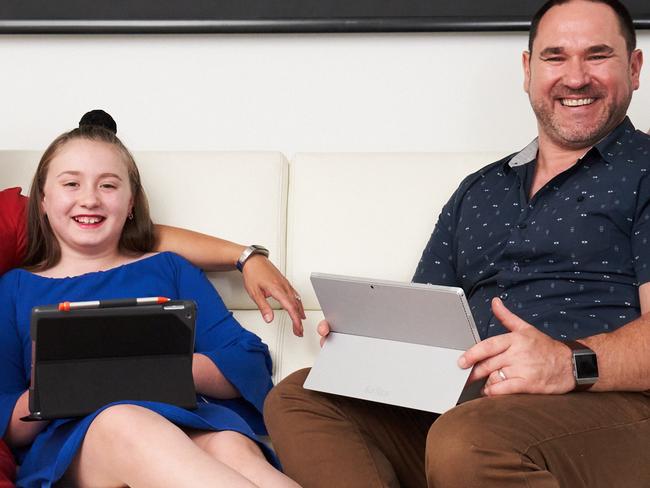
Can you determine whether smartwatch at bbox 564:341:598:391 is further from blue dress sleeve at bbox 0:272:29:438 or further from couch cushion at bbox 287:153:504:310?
blue dress sleeve at bbox 0:272:29:438

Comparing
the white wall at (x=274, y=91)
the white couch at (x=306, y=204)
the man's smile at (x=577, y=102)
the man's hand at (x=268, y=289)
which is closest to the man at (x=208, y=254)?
the man's hand at (x=268, y=289)

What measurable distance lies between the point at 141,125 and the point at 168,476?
1259 millimetres

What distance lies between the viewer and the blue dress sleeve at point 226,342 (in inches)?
71.3

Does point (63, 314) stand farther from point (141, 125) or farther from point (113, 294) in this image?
point (141, 125)

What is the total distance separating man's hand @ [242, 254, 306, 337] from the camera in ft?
6.05

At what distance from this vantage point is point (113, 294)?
1864 mm

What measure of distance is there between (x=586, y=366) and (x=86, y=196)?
982 millimetres

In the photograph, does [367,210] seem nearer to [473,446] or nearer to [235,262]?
[235,262]

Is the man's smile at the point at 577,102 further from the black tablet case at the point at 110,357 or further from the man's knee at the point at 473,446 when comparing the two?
the black tablet case at the point at 110,357

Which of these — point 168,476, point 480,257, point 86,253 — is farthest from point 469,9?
point 168,476

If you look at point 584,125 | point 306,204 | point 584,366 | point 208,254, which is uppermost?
point 584,125

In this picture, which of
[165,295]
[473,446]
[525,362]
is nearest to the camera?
[473,446]

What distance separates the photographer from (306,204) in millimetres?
2109

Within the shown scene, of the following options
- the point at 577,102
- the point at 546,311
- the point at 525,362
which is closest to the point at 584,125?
the point at 577,102
